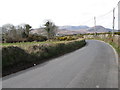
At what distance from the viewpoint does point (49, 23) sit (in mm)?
64938

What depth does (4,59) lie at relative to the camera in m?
10.6

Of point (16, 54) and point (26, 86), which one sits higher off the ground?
point (16, 54)

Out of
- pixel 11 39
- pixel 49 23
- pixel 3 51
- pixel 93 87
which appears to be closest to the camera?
pixel 93 87

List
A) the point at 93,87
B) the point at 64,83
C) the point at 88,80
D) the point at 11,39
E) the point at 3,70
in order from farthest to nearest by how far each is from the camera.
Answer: the point at 11,39, the point at 3,70, the point at 88,80, the point at 64,83, the point at 93,87

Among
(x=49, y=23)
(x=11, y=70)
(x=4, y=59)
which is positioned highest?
(x=49, y=23)

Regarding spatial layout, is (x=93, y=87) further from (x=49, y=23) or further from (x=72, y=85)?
(x=49, y=23)

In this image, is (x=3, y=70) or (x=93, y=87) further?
(x=3, y=70)

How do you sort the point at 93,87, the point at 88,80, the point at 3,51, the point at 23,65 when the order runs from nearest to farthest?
the point at 93,87 < the point at 88,80 < the point at 3,51 < the point at 23,65

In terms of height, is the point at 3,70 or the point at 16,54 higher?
the point at 16,54

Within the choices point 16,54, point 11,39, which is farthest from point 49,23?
point 16,54

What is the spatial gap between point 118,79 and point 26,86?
4.42 meters

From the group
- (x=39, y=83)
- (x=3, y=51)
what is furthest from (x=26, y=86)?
(x=3, y=51)

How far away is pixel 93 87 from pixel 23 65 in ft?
22.1

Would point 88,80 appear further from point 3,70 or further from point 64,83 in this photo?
point 3,70
